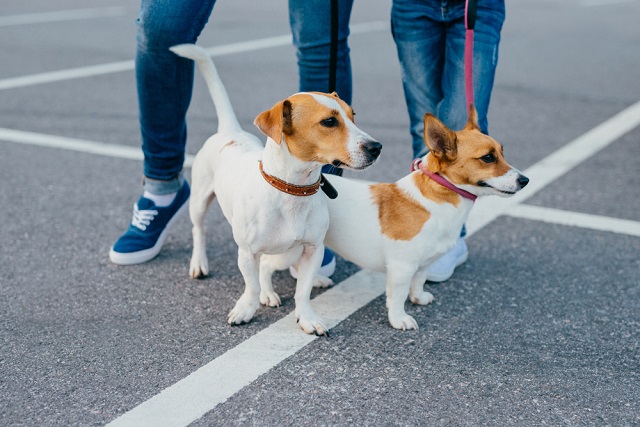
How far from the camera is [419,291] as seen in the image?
334cm

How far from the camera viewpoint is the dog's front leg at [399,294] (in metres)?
3.10

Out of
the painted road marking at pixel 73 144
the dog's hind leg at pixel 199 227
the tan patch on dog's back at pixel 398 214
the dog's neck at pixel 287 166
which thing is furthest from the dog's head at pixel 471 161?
the painted road marking at pixel 73 144

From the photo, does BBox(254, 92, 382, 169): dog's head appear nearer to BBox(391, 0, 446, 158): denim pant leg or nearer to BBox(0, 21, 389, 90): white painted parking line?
BBox(391, 0, 446, 158): denim pant leg

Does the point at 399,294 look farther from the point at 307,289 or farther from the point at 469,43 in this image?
the point at 469,43

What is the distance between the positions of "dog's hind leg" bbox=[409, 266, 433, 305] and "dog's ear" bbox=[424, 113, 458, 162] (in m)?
0.55

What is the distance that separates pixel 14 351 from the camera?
2.86m

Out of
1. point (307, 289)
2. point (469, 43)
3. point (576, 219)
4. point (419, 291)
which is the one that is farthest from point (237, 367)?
point (576, 219)

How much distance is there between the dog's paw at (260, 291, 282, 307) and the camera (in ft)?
10.8

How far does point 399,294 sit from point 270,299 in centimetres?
55

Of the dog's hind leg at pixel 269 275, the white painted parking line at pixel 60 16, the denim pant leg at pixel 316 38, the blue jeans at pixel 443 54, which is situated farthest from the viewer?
the white painted parking line at pixel 60 16

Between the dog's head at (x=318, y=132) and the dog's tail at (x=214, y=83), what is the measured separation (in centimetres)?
71

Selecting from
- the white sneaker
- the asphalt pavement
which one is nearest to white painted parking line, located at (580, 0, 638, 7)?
the asphalt pavement

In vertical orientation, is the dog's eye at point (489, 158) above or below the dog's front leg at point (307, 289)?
above

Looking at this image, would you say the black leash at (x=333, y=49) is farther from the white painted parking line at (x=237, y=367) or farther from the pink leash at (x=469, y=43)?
the white painted parking line at (x=237, y=367)
